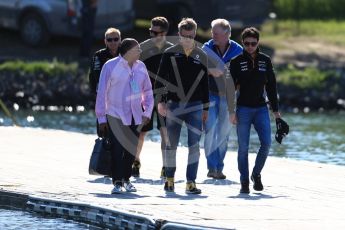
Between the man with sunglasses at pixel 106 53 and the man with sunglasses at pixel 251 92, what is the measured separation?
1.48 m

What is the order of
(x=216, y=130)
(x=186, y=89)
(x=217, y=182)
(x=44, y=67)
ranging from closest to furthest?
(x=186, y=89), (x=217, y=182), (x=216, y=130), (x=44, y=67)

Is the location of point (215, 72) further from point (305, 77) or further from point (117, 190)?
point (305, 77)

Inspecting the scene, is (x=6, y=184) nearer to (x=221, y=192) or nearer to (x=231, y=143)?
(x=221, y=192)

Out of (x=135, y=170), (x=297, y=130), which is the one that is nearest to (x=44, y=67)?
(x=297, y=130)

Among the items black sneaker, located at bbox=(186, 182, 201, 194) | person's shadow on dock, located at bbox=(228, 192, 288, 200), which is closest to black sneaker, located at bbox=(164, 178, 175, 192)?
black sneaker, located at bbox=(186, 182, 201, 194)

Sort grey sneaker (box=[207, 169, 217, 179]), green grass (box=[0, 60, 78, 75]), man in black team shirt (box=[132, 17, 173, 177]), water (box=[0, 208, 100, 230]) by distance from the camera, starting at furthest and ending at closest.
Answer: green grass (box=[0, 60, 78, 75]) < grey sneaker (box=[207, 169, 217, 179]) < man in black team shirt (box=[132, 17, 173, 177]) < water (box=[0, 208, 100, 230])

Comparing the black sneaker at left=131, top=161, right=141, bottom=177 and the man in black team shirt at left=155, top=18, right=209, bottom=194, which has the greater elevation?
the man in black team shirt at left=155, top=18, right=209, bottom=194

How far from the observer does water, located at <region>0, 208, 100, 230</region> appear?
12.8 metres

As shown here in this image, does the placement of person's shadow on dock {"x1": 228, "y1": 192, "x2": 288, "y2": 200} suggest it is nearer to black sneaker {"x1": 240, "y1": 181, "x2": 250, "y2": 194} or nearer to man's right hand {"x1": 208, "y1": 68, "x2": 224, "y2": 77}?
black sneaker {"x1": 240, "y1": 181, "x2": 250, "y2": 194}

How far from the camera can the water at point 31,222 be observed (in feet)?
41.9

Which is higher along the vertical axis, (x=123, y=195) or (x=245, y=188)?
(x=245, y=188)

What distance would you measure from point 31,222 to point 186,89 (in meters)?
1.95

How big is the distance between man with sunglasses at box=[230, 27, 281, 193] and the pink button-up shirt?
1.00m

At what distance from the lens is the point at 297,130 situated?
25.2 metres
